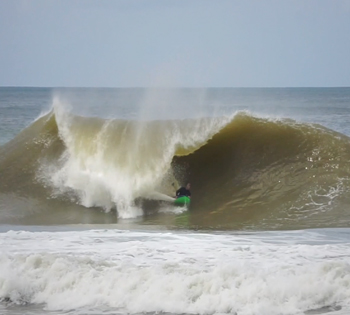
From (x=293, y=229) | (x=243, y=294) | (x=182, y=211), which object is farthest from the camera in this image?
(x=182, y=211)

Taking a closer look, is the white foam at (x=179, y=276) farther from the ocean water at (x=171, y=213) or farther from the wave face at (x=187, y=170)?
the wave face at (x=187, y=170)

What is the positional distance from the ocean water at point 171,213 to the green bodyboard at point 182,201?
0.55 ft

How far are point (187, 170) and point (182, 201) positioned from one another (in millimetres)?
1522

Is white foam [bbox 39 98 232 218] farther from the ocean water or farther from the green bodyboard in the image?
the green bodyboard

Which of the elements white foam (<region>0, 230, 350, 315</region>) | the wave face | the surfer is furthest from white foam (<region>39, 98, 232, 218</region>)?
white foam (<region>0, 230, 350, 315</region>)

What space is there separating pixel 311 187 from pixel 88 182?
184 inches

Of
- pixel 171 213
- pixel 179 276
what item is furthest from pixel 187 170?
pixel 179 276

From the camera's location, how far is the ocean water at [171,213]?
7.56 meters

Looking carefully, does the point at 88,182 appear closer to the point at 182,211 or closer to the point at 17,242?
the point at 182,211

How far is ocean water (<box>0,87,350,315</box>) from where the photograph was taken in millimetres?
7559

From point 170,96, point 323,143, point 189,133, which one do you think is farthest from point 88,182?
point 323,143

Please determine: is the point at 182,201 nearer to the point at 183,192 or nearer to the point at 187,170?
the point at 183,192

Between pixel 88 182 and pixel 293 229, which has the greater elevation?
pixel 88 182

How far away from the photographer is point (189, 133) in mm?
15578
